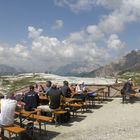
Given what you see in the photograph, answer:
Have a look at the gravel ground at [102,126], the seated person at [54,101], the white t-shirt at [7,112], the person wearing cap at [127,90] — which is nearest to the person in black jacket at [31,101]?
the seated person at [54,101]

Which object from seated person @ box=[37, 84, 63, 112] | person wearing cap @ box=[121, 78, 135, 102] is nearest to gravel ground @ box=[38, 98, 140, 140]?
seated person @ box=[37, 84, 63, 112]

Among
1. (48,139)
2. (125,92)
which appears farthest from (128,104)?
(48,139)

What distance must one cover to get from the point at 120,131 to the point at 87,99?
320 inches

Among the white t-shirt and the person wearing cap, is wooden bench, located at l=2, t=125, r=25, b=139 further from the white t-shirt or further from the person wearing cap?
the person wearing cap

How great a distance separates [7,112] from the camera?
42.1 ft

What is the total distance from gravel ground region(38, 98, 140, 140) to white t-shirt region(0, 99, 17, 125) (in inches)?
66.8

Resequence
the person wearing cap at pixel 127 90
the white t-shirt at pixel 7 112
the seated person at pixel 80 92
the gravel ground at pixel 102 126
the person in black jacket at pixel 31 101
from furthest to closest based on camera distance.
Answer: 1. the person wearing cap at pixel 127 90
2. the seated person at pixel 80 92
3. the person in black jacket at pixel 31 101
4. the gravel ground at pixel 102 126
5. the white t-shirt at pixel 7 112

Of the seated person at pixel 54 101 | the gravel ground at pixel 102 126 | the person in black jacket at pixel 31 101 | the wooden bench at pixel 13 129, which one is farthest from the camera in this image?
Result: the seated person at pixel 54 101

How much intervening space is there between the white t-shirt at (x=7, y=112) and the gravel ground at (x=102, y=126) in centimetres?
170

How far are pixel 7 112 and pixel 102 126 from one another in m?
4.34

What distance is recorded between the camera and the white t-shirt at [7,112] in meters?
12.7

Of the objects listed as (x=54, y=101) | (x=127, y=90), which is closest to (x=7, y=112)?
(x=54, y=101)

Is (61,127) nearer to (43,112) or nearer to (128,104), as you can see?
(43,112)

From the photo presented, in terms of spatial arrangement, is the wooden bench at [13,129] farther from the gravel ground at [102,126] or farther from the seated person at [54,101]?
the seated person at [54,101]
